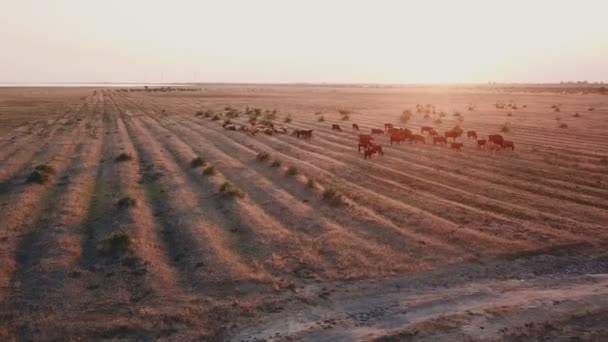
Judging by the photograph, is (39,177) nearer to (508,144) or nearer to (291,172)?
(291,172)

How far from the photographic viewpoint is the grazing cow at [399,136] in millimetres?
31047

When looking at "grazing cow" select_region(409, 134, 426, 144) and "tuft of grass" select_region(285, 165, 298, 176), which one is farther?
"grazing cow" select_region(409, 134, 426, 144)

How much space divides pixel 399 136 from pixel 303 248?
1914 centimetres

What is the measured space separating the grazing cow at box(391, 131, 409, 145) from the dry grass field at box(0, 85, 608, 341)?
5.47m

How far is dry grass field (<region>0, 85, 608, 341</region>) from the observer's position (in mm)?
9430

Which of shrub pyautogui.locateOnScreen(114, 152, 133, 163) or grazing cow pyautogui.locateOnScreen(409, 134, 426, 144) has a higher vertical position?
grazing cow pyautogui.locateOnScreen(409, 134, 426, 144)

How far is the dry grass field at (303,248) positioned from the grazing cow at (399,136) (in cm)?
547

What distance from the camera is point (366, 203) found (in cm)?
1767

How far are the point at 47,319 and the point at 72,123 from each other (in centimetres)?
4042

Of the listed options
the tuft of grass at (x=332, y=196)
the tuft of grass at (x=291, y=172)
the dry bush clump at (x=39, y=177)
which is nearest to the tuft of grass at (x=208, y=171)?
the tuft of grass at (x=291, y=172)

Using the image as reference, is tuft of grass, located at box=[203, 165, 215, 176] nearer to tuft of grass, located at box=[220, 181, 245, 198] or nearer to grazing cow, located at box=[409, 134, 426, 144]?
tuft of grass, located at box=[220, 181, 245, 198]

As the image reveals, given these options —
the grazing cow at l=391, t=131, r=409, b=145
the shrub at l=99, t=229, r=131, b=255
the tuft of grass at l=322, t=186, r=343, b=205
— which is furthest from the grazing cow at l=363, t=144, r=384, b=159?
the shrub at l=99, t=229, r=131, b=255

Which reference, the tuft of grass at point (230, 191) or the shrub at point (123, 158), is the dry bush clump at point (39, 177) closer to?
the shrub at point (123, 158)

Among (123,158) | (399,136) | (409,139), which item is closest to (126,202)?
(123,158)
